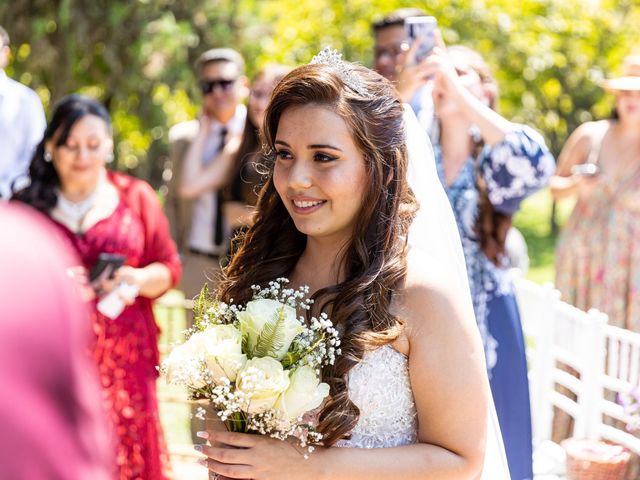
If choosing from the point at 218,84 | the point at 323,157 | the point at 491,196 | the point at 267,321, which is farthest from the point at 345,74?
the point at 218,84

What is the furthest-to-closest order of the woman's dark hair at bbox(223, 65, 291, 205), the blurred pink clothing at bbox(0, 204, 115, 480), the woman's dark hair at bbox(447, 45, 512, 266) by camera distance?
the woman's dark hair at bbox(223, 65, 291, 205), the woman's dark hair at bbox(447, 45, 512, 266), the blurred pink clothing at bbox(0, 204, 115, 480)

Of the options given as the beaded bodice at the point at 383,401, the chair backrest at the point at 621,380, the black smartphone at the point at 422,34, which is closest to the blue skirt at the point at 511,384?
the chair backrest at the point at 621,380

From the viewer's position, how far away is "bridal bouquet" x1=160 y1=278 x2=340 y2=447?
7.48ft

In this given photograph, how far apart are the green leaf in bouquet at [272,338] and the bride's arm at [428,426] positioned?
21 cm

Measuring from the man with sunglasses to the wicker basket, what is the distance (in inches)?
103

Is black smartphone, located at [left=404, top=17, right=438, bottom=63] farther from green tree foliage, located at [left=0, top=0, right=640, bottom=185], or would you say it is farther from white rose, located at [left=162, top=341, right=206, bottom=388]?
green tree foliage, located at [left=0, top=0, right=640, bottom=185]

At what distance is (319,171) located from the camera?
8.38 feet

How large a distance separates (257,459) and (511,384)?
209cm

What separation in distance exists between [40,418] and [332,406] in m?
1.60

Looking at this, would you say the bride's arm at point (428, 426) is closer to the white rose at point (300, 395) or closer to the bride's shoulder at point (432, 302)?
the bride's shoulder at point (432, 302)

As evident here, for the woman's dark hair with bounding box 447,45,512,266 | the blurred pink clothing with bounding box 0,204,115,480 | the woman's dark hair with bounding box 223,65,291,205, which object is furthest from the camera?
the woman's dark hair with bounding box 223,65,291,205

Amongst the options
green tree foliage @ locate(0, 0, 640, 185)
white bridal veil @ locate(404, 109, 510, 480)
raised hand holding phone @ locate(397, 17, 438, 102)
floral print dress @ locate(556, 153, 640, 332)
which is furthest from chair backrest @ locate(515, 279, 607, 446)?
green tree foliage @ locate(0, 0, 640, 185)

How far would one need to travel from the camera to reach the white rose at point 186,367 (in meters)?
2.37

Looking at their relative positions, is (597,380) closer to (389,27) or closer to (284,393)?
Answer: (389,27)
